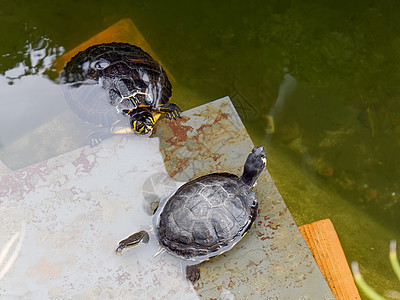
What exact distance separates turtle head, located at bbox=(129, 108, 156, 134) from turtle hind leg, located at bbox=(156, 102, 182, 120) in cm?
12

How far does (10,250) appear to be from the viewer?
204cm

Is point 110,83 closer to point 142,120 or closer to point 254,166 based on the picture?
point 142,120

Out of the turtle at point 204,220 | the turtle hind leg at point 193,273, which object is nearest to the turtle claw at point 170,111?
the turtle at point 204,220

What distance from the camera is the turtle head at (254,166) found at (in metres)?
2.06

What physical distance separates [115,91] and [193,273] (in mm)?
1532

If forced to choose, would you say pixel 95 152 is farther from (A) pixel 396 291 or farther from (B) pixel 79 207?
(A) pixel 396 291

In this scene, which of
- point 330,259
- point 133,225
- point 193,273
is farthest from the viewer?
point 330,259

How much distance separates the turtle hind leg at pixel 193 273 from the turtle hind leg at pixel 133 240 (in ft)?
1.04

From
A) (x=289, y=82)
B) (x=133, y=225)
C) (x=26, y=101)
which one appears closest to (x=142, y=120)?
(x=133, y=225)

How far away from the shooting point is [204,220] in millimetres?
1969

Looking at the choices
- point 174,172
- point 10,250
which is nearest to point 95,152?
point 174,172

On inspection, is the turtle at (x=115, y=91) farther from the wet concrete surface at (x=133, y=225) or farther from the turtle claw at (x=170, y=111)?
the wet concrete surface at (x=133, y=225)

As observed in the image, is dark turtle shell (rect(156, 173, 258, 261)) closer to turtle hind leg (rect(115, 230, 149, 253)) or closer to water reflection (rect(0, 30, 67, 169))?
turtle hind leg (rect(115, 230, 149, 253))

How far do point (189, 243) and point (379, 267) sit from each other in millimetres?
1767
